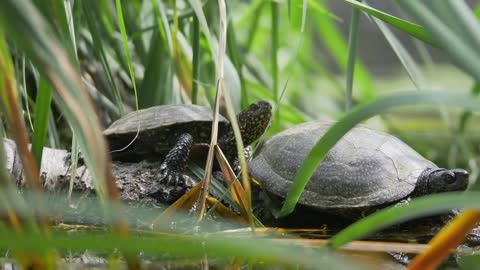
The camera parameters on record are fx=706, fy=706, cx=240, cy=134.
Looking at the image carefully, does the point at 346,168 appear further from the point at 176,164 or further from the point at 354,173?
the point at 176,164

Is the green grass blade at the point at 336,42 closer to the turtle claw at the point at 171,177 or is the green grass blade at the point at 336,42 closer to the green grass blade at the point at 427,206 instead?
the turtle claw at the point at 171,177

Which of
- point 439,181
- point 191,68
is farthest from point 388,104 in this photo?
point 191,68

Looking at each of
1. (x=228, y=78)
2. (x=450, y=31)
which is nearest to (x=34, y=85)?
(x=228, y=78)

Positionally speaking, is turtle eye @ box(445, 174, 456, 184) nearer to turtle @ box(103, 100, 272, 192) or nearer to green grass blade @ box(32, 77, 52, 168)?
turtle @ box(103, 100, 272, 192)

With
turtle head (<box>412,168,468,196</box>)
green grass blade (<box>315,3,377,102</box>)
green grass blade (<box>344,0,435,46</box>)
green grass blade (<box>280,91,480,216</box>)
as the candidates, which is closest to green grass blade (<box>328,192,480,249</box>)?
green grass blade (<box>280,91,480,216</box>)

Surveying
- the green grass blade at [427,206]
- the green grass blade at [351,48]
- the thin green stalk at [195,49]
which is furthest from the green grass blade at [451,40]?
the thin green stalk at [195,49]

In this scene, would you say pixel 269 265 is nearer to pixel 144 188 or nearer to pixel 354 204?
pixel 354 204
